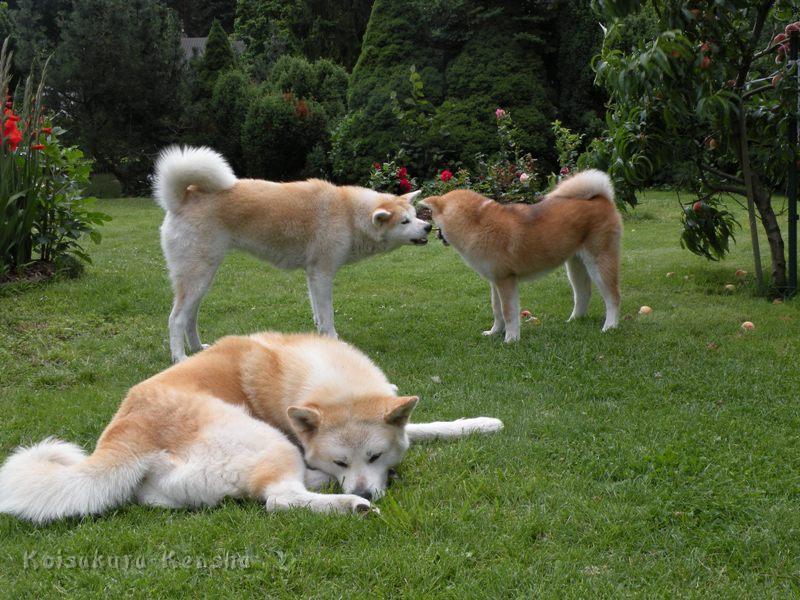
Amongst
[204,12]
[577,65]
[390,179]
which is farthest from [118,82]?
[204,12]

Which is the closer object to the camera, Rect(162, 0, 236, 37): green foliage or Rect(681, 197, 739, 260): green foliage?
Rect(681, 197, 739, 260): green foliage

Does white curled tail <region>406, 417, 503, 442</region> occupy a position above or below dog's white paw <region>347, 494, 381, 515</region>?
below

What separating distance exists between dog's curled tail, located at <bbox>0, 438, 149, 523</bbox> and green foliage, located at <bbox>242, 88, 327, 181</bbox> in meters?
13.9

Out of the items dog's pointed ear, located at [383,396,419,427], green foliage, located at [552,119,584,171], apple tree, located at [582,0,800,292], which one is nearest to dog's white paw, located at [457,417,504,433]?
dog's pointed ear, located at [383,396,419,427]

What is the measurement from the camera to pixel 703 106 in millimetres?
6059

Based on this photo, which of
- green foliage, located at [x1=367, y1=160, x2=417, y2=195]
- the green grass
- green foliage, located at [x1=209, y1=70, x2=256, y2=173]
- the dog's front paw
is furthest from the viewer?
green foliage, located at [x1=209, y1=70, x2=256, y2=173]

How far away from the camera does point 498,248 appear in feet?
19.9

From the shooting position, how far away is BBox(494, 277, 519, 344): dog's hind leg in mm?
5841

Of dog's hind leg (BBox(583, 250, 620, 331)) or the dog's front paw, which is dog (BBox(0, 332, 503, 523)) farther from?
dog's hind leg (BBox(583, 250, 620, 331))

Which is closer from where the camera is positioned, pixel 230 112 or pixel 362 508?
pixel 362 508

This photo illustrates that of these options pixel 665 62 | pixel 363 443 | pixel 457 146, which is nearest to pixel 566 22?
pixel 457 146

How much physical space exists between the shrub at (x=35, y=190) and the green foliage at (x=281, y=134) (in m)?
8.20

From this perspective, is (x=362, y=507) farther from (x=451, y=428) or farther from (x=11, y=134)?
(x=11, y=134)

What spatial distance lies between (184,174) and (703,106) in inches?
171
